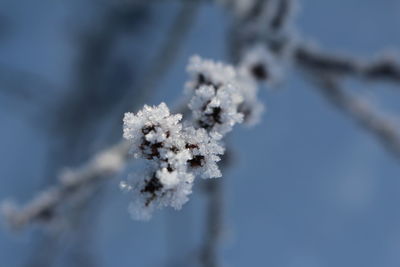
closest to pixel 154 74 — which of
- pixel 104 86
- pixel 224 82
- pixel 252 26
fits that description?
pixel 252 26

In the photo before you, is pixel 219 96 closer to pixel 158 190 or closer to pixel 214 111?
pixel 214 111

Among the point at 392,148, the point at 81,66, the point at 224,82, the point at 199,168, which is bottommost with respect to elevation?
the point at 199,168

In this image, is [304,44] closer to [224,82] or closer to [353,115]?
[353,115]

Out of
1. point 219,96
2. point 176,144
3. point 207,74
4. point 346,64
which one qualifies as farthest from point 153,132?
point 346,64

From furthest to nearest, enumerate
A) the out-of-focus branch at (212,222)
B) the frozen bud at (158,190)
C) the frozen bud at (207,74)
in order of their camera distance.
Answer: the out-of-focus branch at (212,222)
the frozen bud at (207,74)
the frozen bud at (158,190)

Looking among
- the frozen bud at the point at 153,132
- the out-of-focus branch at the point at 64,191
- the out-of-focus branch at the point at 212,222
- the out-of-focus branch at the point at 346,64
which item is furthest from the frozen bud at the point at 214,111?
the out-of-focus branch at the point at 212,222

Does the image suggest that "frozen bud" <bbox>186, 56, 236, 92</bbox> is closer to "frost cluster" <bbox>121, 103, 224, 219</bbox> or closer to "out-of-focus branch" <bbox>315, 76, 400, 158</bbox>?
"frost cluster" <bbox>121, 103, 224, 219</bbox>

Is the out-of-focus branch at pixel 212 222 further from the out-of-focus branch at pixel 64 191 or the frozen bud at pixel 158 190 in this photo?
the frozen bud at pixel 158 190
